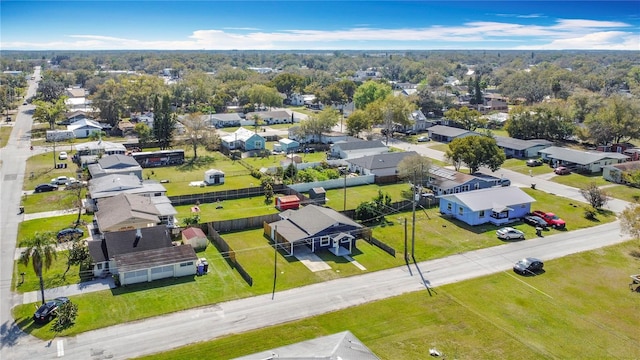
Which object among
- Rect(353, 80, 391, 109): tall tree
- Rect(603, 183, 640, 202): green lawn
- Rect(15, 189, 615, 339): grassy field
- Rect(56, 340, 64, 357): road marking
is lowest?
Rect(56, 340, 64, 357): road marking

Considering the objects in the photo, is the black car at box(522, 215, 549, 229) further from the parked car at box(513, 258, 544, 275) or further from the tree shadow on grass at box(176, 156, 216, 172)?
the tree shadow on grass at box(176, 156, 216, 172)

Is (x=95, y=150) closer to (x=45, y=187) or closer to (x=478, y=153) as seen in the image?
(x=45, y=187)

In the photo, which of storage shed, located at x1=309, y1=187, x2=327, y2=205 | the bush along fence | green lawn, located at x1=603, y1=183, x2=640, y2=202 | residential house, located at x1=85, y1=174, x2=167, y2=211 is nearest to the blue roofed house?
storage shed, located at x1=309, y1=187, x2=327, y2=205

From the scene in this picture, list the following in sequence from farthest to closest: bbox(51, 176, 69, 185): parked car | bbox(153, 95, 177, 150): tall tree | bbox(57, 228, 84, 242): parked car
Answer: bbox(153, 95, 177, 150): tall tree
bbox(51, 176, 69, 185): parked car
bbox(57, 228, 84, 242): parked car

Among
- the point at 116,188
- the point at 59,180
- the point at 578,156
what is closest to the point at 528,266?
the point at 116,188

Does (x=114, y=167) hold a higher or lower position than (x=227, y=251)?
higher

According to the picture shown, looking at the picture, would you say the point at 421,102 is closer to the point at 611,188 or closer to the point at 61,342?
the point at 611,188

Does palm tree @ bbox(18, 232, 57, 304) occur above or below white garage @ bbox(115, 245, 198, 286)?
above

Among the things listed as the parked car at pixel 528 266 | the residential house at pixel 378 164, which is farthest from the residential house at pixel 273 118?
the parked car at pixel 528 266
